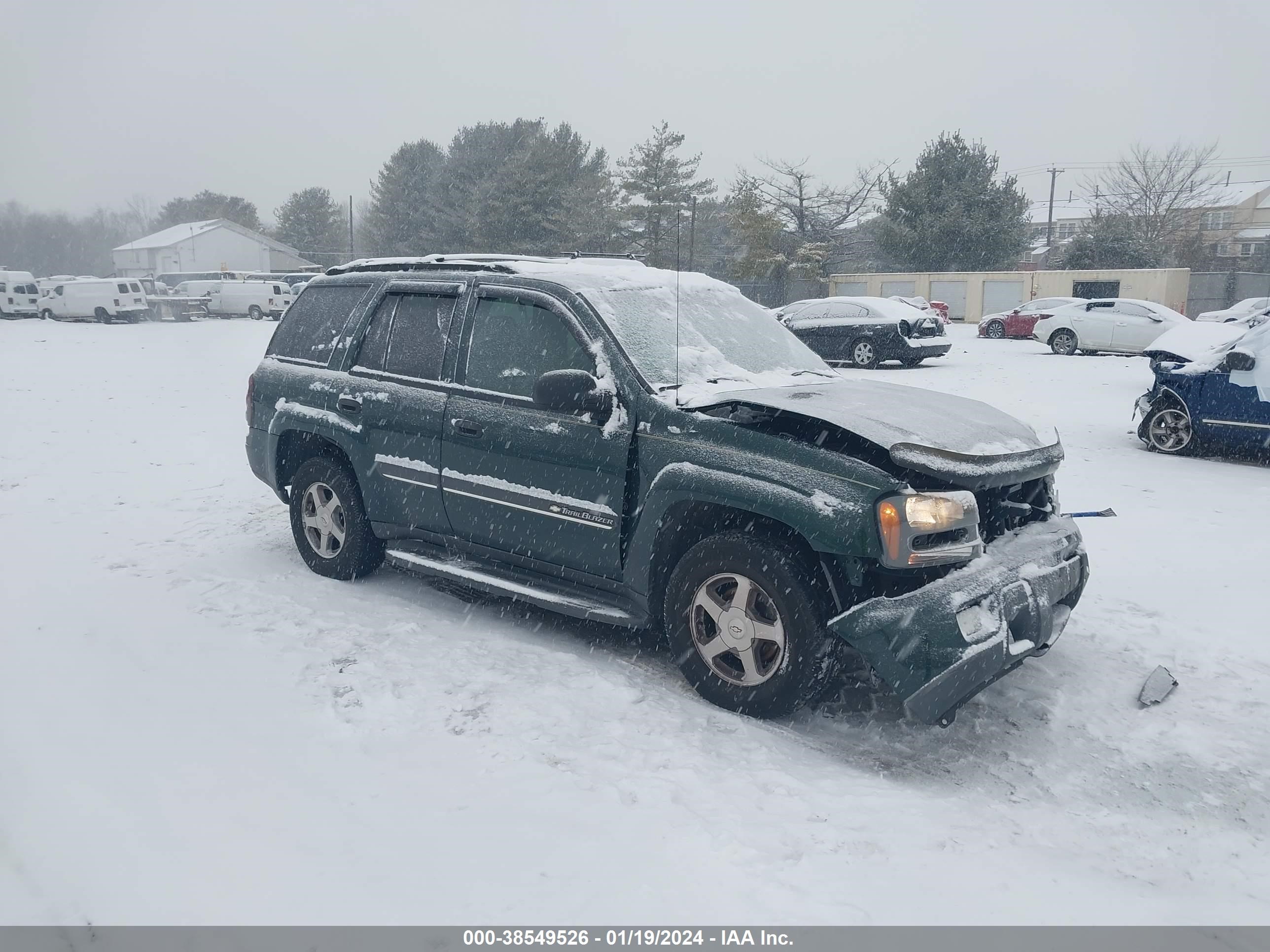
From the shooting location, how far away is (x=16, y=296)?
3591cm

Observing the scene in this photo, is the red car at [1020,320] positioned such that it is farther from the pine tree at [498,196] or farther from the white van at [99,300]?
the white van at [99,300]

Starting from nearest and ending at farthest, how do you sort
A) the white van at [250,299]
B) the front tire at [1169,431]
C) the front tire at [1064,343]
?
the front tire at [1169,431], the front tire at [1064,343], the white van at [250,299]

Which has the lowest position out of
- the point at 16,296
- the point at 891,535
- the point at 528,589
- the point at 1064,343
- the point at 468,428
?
the point at 1064,343

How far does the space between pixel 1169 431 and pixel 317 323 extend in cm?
852

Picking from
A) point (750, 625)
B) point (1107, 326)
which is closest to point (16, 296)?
point (1107, 326)

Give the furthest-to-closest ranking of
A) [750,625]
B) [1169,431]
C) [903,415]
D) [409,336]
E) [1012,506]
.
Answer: [1169,431] < [409,336] < [1012,506] < [903,415] < [750,625]

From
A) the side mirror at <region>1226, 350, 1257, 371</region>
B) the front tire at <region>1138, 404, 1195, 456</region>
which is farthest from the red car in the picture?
the side mirror at <region>1226, 350, 1257, 371</region>

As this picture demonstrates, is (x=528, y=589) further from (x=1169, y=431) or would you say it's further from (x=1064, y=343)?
(x=1064, y=343)

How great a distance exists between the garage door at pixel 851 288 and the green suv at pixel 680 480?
39.3 metres

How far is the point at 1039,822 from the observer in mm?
3355

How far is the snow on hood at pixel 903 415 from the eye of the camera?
3840mm
